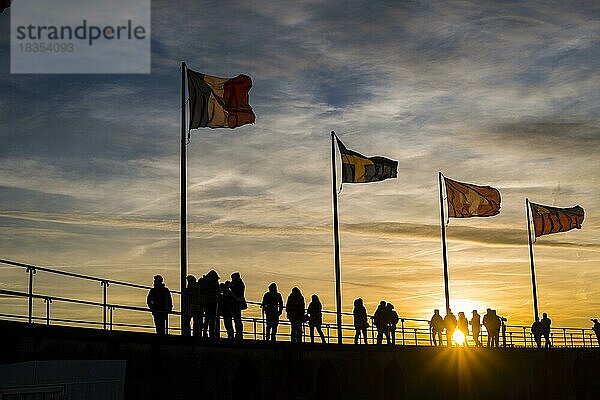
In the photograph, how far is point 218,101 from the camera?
89.2ft

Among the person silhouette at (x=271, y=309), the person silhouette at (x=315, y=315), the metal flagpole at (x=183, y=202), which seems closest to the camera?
the metal flagpole at (x=183, y=202)

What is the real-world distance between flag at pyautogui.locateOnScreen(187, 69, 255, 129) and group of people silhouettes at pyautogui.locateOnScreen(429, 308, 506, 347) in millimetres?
16010

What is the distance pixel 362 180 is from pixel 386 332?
6124mm

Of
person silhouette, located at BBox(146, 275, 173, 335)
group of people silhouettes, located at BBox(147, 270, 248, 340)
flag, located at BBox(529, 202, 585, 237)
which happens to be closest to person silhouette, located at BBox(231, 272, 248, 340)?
group of people silhouettes, located at BBox(147, 270, 248, 340)

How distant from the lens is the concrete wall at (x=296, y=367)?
723 inches

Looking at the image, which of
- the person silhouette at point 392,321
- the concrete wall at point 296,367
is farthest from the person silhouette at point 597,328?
the person silhouette at point 392,321

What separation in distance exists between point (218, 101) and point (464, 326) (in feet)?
62.3

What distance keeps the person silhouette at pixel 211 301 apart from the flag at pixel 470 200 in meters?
20.0

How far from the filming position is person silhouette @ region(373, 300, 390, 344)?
34231 millimetres

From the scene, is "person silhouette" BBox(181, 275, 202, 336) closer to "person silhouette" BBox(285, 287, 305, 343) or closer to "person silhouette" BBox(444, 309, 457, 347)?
"person silhouette" BBox(285, 287, 305, 343)

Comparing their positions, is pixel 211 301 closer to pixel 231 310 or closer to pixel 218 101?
pixel 231 310


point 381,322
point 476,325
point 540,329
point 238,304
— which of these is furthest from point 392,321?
point 540,329

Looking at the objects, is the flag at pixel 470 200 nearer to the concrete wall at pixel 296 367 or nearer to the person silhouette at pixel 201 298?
the concrete wall at pixel 296 367

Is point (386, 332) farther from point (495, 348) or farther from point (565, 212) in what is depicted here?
point (565, 212)
